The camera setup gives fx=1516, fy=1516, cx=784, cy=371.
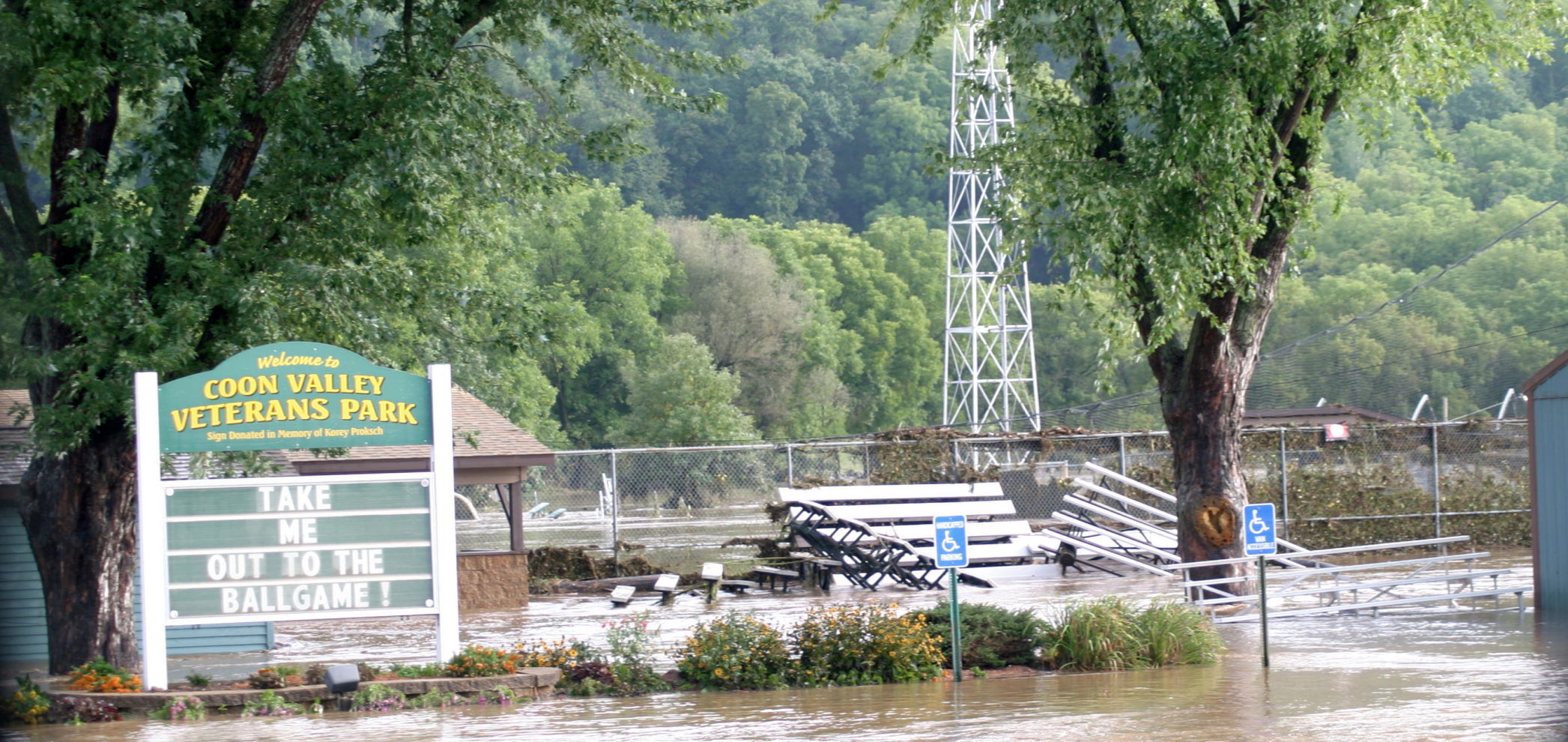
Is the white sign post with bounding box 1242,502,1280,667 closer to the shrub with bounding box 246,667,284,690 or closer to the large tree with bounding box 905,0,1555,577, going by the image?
the large tree with bounding box 905,0,1555,577

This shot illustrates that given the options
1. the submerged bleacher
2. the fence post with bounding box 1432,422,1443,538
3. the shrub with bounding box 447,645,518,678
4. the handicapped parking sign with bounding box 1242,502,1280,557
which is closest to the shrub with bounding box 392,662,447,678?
the shrub with bounding box 447,645,518,678

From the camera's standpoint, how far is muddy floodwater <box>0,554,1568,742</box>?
10.1 meters

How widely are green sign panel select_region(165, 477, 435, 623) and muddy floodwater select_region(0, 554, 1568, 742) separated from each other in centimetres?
93

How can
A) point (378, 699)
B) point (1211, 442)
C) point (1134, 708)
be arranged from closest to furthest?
point (1134, 708) → point (378, 699) → point (1211, 442)

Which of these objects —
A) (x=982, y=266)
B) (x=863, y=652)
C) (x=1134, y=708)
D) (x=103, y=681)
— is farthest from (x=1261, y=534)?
(x=982, y=266)

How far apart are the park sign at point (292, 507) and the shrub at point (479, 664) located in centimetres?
13

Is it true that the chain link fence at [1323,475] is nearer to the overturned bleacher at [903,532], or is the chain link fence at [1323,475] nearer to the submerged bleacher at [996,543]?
the submerged bleacher at [996,543]

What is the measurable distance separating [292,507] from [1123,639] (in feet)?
23.3

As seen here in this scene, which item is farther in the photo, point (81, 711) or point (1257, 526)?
point (1257, 526)

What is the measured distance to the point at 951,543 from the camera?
12531 millimetres

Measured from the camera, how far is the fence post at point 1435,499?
88.4 feet

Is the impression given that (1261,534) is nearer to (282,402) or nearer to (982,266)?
(282,402)

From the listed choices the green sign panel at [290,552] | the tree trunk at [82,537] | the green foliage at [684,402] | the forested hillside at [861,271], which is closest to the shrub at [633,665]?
the green sign panel at [290,552]

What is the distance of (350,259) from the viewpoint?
14.5 m
